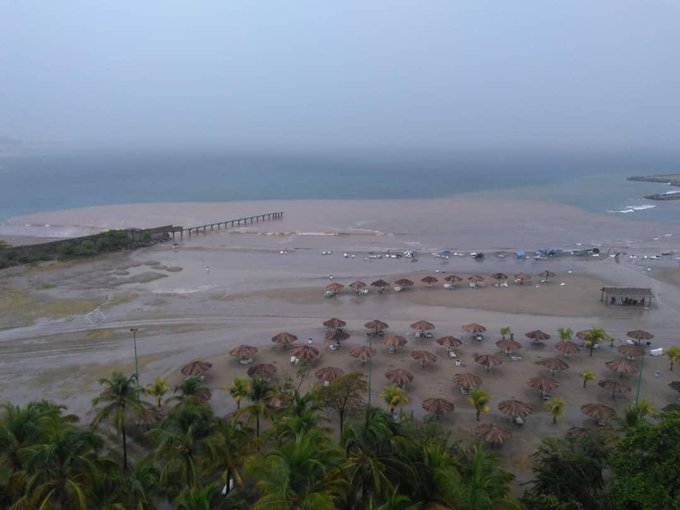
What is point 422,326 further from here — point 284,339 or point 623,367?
point 623,367

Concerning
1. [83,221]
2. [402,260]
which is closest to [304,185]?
[83,221]

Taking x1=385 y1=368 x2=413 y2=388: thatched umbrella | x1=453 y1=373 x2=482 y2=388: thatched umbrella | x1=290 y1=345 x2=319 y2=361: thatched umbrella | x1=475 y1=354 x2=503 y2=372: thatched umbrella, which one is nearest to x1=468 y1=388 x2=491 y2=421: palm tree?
x1=453 y1=373 x2=482 y2=388: thatched umbrella

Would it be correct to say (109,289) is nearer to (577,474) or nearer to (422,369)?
(422,369)

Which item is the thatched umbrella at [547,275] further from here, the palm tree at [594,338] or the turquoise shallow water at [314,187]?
the turquoise shallow water at [314,187]

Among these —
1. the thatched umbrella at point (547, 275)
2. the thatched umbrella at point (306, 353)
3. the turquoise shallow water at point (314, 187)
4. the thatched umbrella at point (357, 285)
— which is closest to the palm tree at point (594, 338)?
the thatched umbrella at point (306, 353)

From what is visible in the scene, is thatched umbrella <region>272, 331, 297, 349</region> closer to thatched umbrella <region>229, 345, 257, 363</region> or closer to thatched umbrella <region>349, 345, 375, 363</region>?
thatched umbrella <region>229, 345, 257, 363</region>

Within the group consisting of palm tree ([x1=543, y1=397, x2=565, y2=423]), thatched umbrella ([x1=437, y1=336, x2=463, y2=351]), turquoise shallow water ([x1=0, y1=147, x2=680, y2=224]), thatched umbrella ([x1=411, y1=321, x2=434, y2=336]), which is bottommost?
palm tree ([x1=543, y1=397, x2=565, y2=423])

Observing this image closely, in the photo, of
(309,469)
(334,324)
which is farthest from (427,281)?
(309,469)

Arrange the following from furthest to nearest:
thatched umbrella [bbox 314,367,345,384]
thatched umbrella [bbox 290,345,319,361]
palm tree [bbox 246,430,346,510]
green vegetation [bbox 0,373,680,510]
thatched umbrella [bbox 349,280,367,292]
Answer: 1. thatched umbrella [bbox 349,280,367,292]
2. thatched umbrella [bbox 290,345,319,361]
3. thatched umbrella [bbox 314,367,345,384]
4. green vegetation [bbox 0,373,680,510]
5. palm tree [bbox 246,430,346,510]
